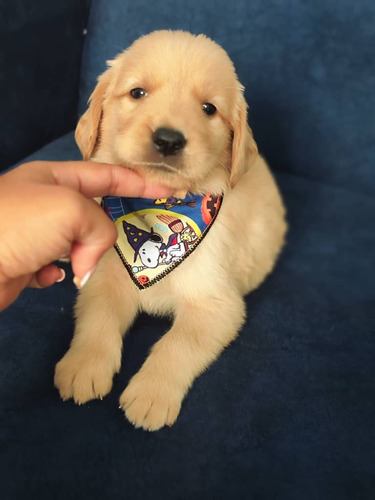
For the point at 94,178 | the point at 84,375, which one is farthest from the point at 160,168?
the point at 84,375

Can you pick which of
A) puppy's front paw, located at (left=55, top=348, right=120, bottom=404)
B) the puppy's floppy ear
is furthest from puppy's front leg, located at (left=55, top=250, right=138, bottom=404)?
the puppy's floppy ear

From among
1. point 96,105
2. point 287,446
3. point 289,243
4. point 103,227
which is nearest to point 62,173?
point 103,227

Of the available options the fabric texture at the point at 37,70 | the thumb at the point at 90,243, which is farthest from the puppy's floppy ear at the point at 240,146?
the fabric texture at the point at 37,70

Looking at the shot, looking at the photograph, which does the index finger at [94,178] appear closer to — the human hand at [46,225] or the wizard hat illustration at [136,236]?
the human hand at [46,225]

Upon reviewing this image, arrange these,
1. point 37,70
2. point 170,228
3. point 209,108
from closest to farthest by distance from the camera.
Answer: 1. point 209,108
2. point 170,228
3. point 37,70

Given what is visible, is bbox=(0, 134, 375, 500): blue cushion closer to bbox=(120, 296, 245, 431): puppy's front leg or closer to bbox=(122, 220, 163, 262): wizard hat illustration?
bbox=(120, 296, 245, 431): puppy's front leg

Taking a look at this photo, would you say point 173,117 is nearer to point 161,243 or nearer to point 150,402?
point 161,243

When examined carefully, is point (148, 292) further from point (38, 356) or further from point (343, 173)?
point (343, 173)
